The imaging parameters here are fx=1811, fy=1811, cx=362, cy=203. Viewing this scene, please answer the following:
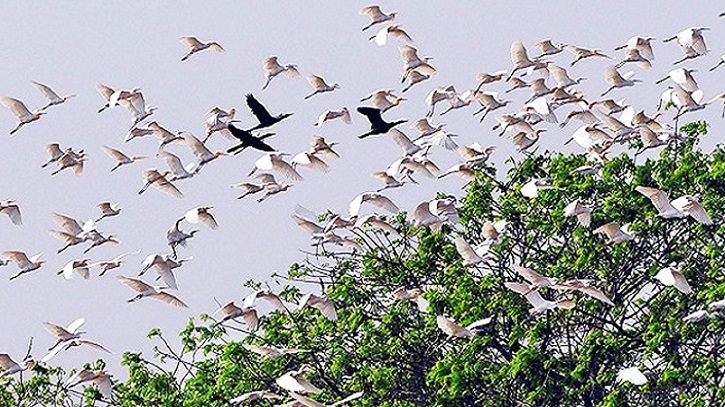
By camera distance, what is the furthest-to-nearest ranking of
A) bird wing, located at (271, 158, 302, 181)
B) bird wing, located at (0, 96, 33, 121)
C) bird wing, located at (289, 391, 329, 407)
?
bird wing, located at (0, 96, 33, 121), bird wing, located at (271, 158, 302, 181), bird wing, located at (289, 391, 329, 407)

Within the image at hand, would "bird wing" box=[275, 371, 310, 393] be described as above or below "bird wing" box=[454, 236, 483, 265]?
below

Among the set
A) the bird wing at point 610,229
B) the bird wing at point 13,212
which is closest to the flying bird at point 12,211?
the bird wing at point 13,212

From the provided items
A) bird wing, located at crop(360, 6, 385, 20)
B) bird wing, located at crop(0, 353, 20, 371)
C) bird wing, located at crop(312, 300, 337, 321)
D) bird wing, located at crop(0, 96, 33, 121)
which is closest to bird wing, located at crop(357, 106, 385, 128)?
bird wing, located at crop(312, 300, 337, 321)

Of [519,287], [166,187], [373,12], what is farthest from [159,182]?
[519,287]

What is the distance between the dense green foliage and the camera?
22547 mm

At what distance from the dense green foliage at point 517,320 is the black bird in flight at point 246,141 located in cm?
190

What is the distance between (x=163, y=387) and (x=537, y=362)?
5.33m

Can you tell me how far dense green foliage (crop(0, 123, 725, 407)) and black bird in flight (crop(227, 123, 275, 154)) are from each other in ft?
6.25

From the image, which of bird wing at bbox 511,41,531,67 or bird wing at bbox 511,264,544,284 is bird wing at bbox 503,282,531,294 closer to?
bird wing at bbox 511,264,544,284

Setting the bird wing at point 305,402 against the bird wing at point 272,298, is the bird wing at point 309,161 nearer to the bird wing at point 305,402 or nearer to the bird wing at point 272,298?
the bird wing at point 272,298

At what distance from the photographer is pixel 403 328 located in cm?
2416

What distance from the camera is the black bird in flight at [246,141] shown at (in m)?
24.3

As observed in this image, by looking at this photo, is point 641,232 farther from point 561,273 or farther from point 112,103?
point 112,103

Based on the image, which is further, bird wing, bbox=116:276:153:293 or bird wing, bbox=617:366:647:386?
bird wing, bbox=116:276:153:293
